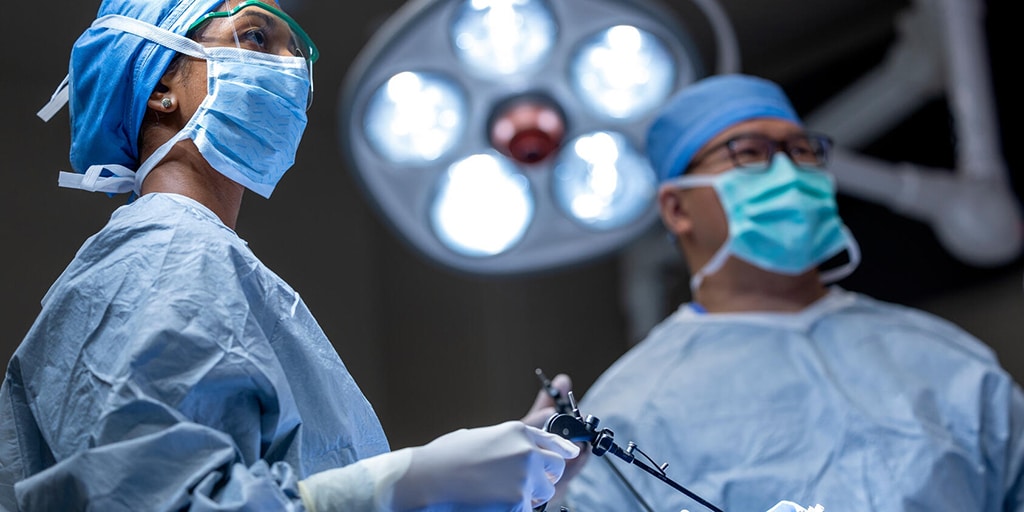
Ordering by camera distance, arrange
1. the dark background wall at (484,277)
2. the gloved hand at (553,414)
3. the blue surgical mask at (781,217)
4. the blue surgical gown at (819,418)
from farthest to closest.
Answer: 1. the dark background wall at (484,277)
2. the blue surgical mask at (781,217)
3. the blue surgical gown at (819,418)
4. the gloved hand at (553,414)

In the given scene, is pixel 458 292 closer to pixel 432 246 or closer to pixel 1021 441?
pixel 432 246

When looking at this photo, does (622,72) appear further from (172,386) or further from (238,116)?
(172,386)

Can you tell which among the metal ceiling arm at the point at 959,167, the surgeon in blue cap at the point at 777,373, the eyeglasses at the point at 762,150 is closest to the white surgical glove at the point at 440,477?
the surgeon in blue cap at the point at 777,373

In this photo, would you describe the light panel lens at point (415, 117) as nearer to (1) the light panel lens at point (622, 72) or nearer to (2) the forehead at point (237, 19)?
(1) the light panel lens at point (622, 72)

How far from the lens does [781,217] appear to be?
2420mm

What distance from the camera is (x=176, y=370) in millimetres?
1275

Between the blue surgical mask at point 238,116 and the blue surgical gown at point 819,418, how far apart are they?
861 mm

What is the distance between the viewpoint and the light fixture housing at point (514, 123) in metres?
2.42

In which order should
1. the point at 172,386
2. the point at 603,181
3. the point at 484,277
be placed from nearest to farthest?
1. the point at 172,386
2. the point at 603,181
3. the point at 484,277

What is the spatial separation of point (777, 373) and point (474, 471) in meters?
1.15

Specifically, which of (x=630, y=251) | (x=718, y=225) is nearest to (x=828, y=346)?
(x=718, y=225)

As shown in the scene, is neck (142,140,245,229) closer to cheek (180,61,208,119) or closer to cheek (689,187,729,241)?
cheek (180,61,208,119)

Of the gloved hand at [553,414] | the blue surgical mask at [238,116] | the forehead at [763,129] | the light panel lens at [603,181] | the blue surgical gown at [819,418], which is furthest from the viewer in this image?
the light panel lens at [603,181]

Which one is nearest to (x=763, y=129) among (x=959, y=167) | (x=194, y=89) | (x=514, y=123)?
(x=514, y=123)
